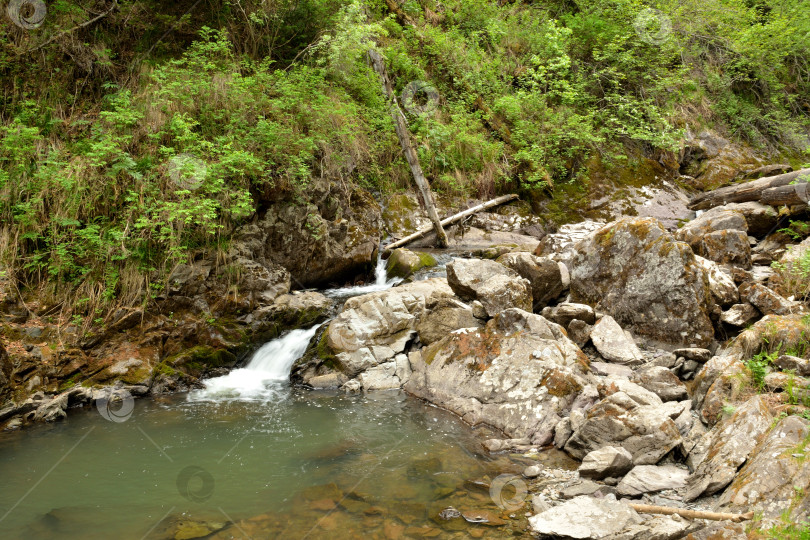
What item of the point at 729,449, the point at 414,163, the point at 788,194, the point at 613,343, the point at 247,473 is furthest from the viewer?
the point at 414,163

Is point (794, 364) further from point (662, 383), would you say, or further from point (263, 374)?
point (263, 374)

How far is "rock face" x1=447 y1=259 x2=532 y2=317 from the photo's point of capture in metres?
7.46

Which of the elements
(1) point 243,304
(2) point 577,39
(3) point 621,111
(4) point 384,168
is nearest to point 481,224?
(4) point 384,168

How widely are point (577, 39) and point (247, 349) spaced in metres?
15.2

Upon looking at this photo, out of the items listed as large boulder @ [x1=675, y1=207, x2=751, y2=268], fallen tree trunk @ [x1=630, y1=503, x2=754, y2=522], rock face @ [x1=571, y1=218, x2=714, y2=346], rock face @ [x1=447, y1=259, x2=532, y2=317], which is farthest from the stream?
large boulder @ [x1=675, y1=207, x2=751, y2=268]

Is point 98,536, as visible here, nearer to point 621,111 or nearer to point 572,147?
point 572,147

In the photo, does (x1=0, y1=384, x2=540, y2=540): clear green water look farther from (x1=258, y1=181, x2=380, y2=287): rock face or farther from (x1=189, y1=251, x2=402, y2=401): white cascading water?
(x1=258, y1=181, x2=380, y2=287): rock face

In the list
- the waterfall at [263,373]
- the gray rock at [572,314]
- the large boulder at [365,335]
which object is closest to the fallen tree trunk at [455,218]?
the large boulder at [365,335]

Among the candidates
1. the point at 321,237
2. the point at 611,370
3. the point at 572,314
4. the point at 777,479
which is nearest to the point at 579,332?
the point at 572,314

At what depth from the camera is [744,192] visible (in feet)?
36.8

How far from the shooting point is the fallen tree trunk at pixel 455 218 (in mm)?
11555

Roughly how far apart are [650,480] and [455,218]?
9.26 m

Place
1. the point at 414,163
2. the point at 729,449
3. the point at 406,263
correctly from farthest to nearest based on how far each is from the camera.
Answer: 1. the point at 414,163
2. the point at 406,263
3. the point at 729,449

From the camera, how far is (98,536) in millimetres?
3748
